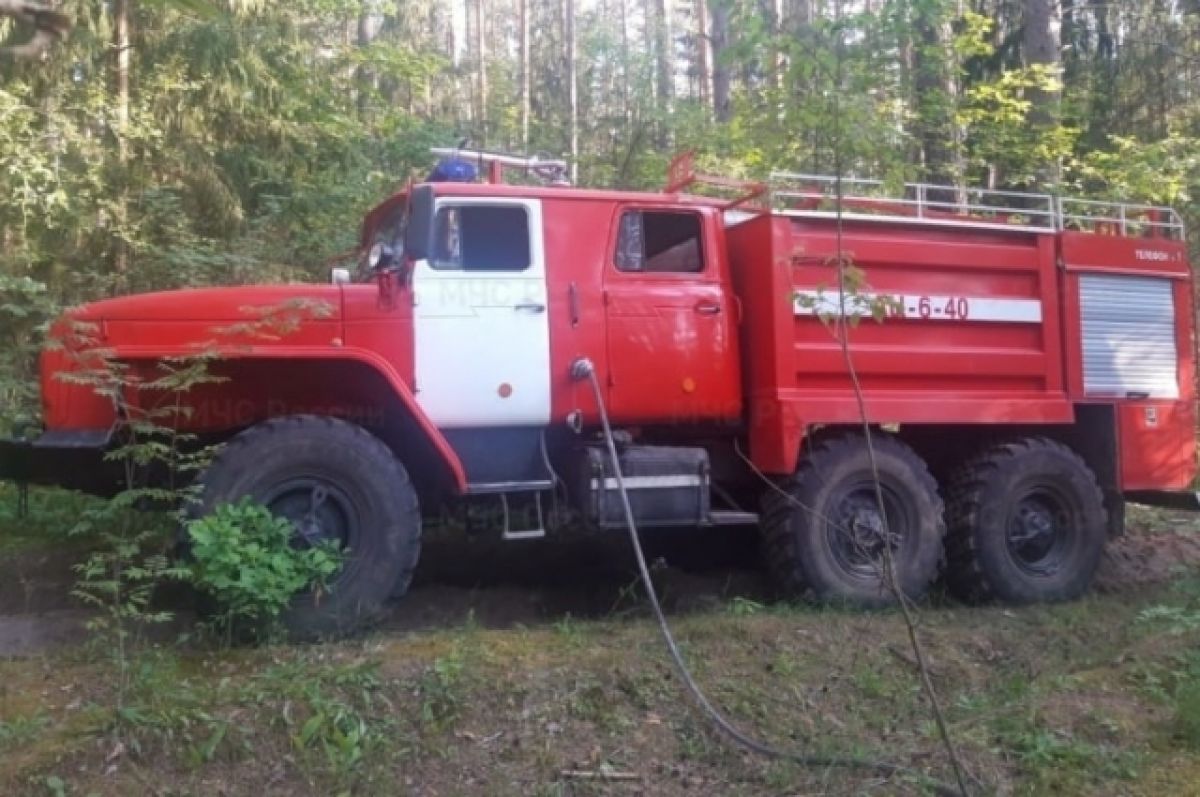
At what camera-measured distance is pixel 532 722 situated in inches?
202

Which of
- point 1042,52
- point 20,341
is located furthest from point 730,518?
point 1042,52

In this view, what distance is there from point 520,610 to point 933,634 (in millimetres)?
2564

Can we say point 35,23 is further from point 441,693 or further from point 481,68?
point 481,68

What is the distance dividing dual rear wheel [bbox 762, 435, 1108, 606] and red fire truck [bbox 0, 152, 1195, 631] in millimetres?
21

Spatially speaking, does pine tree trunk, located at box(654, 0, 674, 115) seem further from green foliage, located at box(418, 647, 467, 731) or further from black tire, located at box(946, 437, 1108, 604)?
green foliage, located at box(418, 647, 467, 731)

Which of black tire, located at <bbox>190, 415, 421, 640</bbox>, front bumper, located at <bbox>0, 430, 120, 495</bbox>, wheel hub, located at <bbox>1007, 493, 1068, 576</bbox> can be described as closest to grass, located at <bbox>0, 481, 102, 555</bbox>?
front bumper, located at <bbox>0, 430, 120, 495</bbox>

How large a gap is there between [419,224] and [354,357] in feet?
2.83

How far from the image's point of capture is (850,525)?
24.6 ft

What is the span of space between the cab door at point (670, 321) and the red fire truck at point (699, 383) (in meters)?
0.02

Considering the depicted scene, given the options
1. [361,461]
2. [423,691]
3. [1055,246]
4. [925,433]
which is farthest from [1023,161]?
[423,691]

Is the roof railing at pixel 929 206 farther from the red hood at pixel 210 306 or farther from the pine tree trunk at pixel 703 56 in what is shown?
the pine tree trunk at pixel 703 56

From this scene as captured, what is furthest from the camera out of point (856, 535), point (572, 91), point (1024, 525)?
point (572, 91)

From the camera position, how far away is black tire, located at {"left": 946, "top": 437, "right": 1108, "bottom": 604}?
26.0 feet

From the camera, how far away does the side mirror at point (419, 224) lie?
656cm
